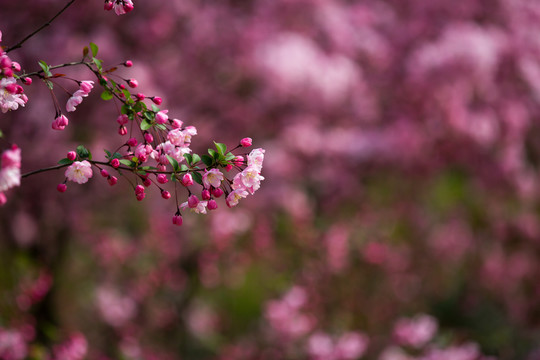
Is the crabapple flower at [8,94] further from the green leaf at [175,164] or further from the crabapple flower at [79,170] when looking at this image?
the green leaf at [175,164]

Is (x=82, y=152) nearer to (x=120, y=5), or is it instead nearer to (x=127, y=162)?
(x=127, y=162)

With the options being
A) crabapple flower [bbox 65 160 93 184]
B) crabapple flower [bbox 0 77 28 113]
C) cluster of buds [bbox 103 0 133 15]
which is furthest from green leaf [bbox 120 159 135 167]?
cluster of buds [bbox 103 0 133 15]

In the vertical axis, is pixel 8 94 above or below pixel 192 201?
above

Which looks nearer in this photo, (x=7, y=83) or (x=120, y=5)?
(x=7, y=83)

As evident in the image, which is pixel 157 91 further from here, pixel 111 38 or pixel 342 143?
pixel 342 143

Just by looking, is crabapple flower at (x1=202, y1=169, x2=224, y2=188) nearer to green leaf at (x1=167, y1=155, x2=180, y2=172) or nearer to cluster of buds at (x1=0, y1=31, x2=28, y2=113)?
green leaf at (x1=167, y1=155, x2=180, y2=172)

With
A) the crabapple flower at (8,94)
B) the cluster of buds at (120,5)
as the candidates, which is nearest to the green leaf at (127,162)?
the crabapple flower at (8,94)

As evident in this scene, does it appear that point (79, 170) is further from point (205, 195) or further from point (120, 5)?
point (120, 5)

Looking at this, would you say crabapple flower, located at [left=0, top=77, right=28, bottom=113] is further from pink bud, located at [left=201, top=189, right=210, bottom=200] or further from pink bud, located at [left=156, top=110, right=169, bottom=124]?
pink bud, located at [left=201, top=189, right=210, bottom=200]

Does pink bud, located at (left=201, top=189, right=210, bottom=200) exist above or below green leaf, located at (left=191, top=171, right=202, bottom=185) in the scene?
below

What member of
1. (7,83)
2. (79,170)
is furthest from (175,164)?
(7,83)

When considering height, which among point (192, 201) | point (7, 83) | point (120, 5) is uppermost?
point (120, 5)

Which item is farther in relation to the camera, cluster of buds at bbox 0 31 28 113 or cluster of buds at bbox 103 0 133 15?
cluster of buds at bbox 103 0 133 15

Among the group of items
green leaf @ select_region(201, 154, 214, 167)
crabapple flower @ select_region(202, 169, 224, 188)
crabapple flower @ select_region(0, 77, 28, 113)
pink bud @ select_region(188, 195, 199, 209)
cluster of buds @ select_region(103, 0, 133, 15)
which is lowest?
pink bud @ select_region(188, 195, 199, 209)
